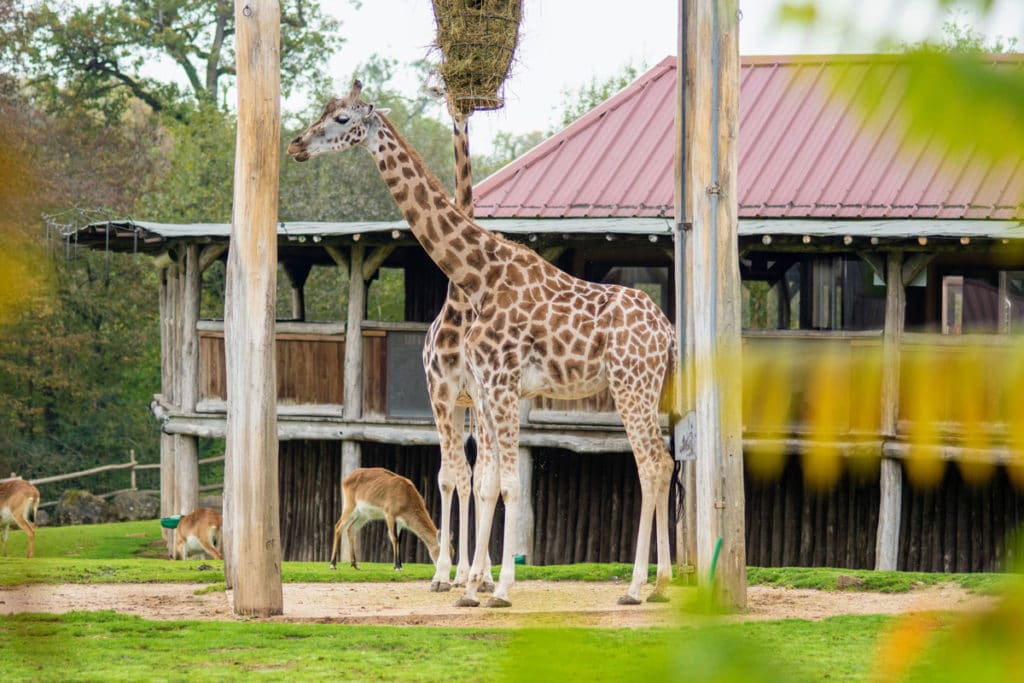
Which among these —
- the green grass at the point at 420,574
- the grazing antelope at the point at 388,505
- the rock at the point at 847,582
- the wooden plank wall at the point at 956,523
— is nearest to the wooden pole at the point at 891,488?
the wooden plank wall at the point at 956,523

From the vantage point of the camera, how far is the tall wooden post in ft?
30.1

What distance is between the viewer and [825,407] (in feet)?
2.61

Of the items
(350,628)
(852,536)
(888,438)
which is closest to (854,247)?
(888,438)

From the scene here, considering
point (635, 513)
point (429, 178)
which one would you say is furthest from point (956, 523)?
point (429, 178)

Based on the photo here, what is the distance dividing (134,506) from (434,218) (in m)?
21.2

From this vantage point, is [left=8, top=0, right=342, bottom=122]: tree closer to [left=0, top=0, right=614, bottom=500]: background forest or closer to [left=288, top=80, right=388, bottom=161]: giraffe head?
[left=0, top=0, right=614, bottom=500]: background forest

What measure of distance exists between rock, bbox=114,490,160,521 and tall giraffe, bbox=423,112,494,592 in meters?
19.7

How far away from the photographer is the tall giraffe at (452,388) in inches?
450

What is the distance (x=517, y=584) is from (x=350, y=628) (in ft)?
10.5

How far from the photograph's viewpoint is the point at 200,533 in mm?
16781

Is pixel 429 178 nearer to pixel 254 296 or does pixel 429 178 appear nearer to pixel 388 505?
pixel 254 296

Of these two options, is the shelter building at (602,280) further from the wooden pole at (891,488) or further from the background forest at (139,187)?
the background forest at (139,187)

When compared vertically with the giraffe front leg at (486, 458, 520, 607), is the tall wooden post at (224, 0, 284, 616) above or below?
above

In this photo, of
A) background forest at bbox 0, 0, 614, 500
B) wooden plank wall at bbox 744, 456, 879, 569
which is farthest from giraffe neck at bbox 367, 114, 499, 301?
background forest at bbox 0, 0, 614, 500
